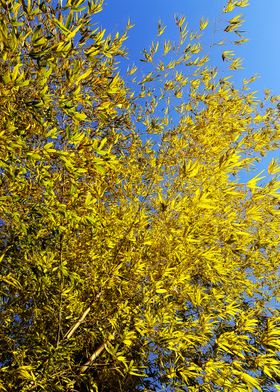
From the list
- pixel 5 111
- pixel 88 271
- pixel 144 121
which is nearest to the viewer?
pixel 5 111

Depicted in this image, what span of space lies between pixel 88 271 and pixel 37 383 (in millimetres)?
1091

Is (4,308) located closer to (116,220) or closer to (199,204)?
(116,220)

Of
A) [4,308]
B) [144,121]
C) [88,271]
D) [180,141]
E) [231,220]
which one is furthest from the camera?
[144,121]

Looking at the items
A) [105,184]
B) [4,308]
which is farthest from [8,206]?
[4,308]

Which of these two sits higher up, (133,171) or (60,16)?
(60,16)

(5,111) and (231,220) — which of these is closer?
(5,111)

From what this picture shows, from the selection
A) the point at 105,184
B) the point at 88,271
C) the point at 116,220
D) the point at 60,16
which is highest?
the point at 60,16

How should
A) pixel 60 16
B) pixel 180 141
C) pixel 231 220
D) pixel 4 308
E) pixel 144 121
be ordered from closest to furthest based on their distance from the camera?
pixel 60 16
pixel 231 220
pixel 4 308
pixel 180 141
pixel 144 121

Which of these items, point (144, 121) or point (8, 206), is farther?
point (144, 121)

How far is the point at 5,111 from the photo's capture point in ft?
7.68

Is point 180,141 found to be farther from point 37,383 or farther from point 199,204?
point 37,383

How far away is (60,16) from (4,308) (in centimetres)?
296

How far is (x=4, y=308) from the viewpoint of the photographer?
410 cm

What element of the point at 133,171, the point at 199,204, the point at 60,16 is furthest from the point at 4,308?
the point at 60,16
